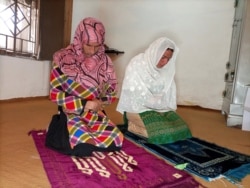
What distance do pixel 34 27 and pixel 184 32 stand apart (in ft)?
6.51

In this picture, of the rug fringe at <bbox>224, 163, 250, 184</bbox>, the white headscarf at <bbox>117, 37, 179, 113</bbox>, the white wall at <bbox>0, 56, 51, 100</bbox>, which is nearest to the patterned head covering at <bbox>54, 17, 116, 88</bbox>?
the white headscarf at <bbox>117, 37, 179, 113</bbox>

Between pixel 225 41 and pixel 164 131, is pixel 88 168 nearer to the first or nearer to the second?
pixel 164 131

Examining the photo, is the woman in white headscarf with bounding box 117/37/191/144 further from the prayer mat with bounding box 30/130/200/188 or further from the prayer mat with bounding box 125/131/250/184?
the prayer mat with bounding box 30/130/200/188

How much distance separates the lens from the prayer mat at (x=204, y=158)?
4.26ft

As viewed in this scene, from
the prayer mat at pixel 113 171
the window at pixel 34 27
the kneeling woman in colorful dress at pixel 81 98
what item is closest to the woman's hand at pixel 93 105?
the kneeling woman in colorful dress at pixel 81 98

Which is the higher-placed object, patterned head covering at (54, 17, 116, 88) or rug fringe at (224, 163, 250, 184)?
patterned head covering at (54, 17, 116, 88)

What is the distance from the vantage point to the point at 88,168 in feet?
4.02

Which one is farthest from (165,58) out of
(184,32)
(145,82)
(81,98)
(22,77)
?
(22,77)

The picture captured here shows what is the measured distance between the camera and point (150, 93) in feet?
6.22

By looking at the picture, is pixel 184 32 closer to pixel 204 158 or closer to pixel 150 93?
pixel 150 93

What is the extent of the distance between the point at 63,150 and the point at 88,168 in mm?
239

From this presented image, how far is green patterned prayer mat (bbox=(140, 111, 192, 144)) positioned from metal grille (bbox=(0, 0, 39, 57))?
186 cm

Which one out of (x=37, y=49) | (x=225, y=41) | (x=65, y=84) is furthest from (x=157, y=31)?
(x=65, y=84)

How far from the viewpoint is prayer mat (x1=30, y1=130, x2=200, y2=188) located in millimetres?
1092
